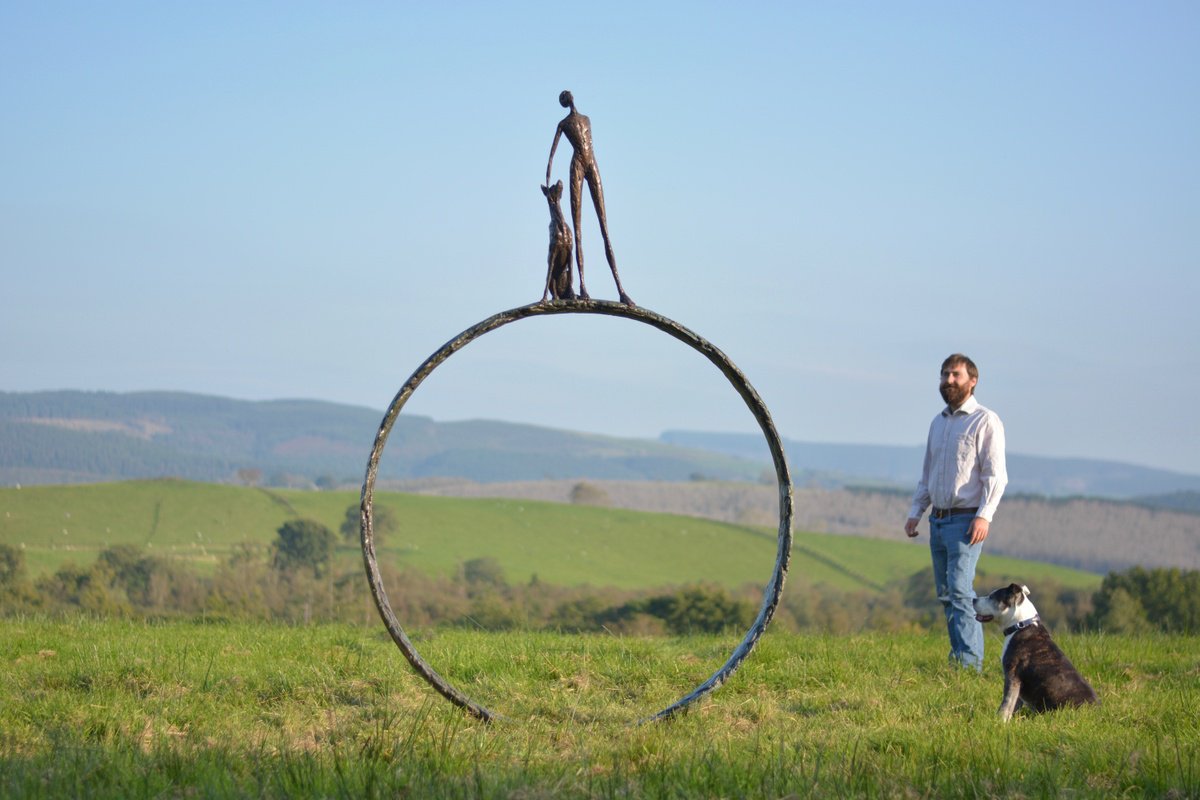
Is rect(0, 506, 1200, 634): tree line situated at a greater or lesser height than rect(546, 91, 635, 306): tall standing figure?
lesser

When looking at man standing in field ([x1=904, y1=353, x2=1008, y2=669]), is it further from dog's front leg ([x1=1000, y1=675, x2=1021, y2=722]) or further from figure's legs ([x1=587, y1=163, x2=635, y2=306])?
figure's legs ([x1=587, y1=163, x2=635, y2=306])

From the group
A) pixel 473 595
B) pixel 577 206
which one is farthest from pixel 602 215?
pixel 473 595

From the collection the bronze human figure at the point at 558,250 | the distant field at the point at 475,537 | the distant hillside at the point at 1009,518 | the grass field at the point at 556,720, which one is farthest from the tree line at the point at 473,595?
the distant hillside at the point at 1009,518

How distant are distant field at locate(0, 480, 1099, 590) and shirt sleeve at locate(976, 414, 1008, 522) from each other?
1890 inches

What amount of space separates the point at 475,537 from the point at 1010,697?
65.6m

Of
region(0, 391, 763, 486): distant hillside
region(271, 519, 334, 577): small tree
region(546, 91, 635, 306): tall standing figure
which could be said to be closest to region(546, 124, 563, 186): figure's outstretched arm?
region(546, 91, 635, 306): tall standing figure

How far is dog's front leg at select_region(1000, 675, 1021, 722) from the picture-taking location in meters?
8.72

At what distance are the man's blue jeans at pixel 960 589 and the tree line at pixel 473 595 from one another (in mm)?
6901

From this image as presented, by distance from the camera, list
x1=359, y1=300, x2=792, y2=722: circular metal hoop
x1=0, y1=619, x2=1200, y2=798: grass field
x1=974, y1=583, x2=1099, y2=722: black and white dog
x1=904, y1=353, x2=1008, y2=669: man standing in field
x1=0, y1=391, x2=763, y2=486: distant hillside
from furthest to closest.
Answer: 1. x1=0, y1=391, x2=763, y2=486: distant hillside
2. x1=904, y1=353, x2=1008, y2=669: man standing in field
3. x1=974, y1=583, x2=1099, y2=722: black and white dog
4. x1=359, y1=300, x2=792, y2=722: circular metal hoop
5. x1=0, y1=619, x2=1200, y2=798: grass field

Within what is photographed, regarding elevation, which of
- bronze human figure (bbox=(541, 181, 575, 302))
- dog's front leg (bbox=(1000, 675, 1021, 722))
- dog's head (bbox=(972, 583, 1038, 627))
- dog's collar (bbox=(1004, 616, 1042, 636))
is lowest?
dog's front leg (bbox=(1000, 675, 1021, 722))

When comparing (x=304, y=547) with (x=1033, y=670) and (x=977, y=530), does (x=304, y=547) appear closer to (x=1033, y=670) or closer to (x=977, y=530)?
(x=977, y=530)

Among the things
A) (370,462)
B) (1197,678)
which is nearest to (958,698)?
(1197,678)

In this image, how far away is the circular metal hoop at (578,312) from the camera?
28.4ft

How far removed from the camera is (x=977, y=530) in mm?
10836
